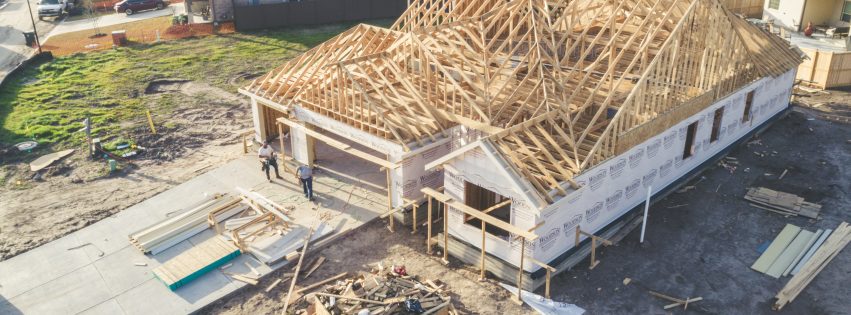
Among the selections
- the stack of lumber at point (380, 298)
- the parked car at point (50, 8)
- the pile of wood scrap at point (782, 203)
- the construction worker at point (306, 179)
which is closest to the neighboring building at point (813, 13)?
the pile of wood scrap at point (782, 203)

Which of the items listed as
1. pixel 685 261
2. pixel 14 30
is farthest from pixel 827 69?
pixel 14 30

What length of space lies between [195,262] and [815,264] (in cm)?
1566

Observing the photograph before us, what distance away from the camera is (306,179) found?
747 inches

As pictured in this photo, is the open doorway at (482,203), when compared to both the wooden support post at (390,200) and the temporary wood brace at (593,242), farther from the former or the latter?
the wooden support post at (390,200)

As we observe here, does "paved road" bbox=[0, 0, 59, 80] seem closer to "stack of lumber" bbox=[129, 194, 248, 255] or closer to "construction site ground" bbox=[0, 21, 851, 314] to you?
"construction site ground" bbox=[0, 21, 851, 314]

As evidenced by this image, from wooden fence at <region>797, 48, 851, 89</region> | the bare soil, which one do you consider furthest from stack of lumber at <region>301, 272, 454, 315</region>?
wooden fence at <region>797, 48, 851, 89</region>

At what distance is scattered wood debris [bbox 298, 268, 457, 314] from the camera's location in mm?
13586

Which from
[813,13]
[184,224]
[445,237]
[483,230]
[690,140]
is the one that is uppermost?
[813,13]

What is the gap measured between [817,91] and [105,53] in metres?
38.1

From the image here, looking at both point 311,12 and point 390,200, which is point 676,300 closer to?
point 390,200

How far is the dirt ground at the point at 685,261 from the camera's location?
14602mm

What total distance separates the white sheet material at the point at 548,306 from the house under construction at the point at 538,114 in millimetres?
560

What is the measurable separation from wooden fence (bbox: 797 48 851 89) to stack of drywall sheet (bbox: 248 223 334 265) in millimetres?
24244

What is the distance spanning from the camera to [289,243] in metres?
17.0
